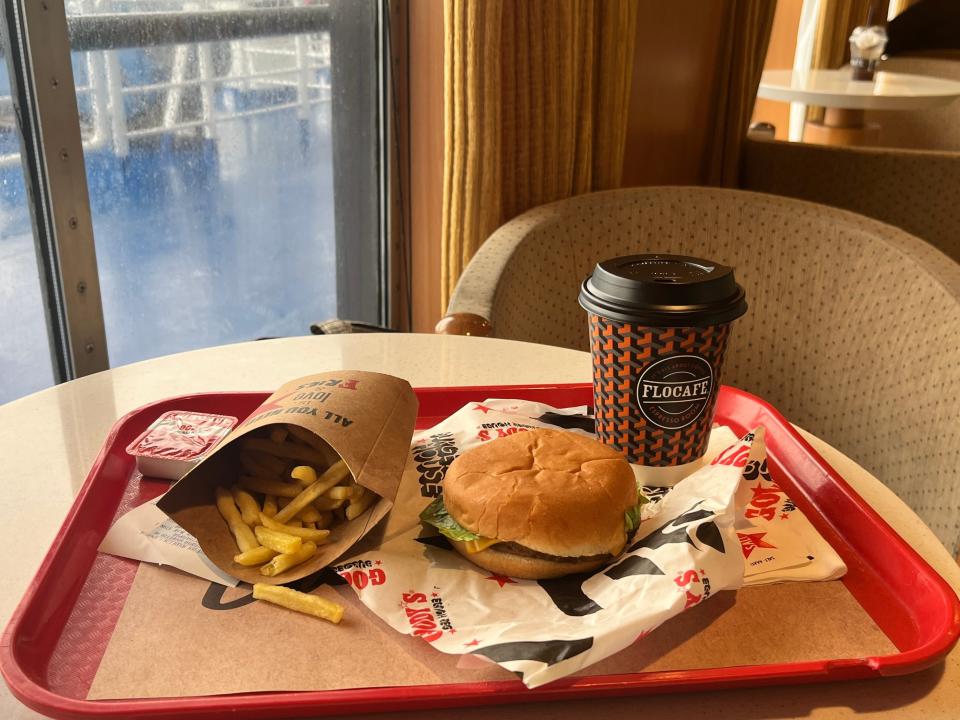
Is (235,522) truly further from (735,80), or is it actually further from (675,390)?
(735,80)

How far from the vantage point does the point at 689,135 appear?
3090mm

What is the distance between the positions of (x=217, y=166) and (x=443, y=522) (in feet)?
5.71

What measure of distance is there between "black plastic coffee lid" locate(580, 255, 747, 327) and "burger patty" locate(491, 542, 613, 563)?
222 millimetres

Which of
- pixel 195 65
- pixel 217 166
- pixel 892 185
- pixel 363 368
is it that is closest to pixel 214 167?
pixel 217 166

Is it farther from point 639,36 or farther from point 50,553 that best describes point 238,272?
point 50,553

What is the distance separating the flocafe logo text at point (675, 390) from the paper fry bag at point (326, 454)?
0.25m

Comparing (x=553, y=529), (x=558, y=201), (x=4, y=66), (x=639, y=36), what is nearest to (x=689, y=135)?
(x=639, y=36)

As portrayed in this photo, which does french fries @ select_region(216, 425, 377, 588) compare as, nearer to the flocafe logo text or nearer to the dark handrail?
the flocafe logo text

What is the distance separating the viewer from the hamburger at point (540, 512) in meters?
0.77

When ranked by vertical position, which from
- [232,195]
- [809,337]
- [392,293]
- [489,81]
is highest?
[489,81]

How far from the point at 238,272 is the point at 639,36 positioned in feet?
4.44

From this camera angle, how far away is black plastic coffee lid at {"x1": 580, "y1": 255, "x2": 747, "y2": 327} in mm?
840

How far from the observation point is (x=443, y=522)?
833 mm

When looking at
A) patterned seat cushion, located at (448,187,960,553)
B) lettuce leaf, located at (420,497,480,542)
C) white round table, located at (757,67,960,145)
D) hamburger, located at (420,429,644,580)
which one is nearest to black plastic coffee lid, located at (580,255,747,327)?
hamburger, located at (420,429,644,580)
